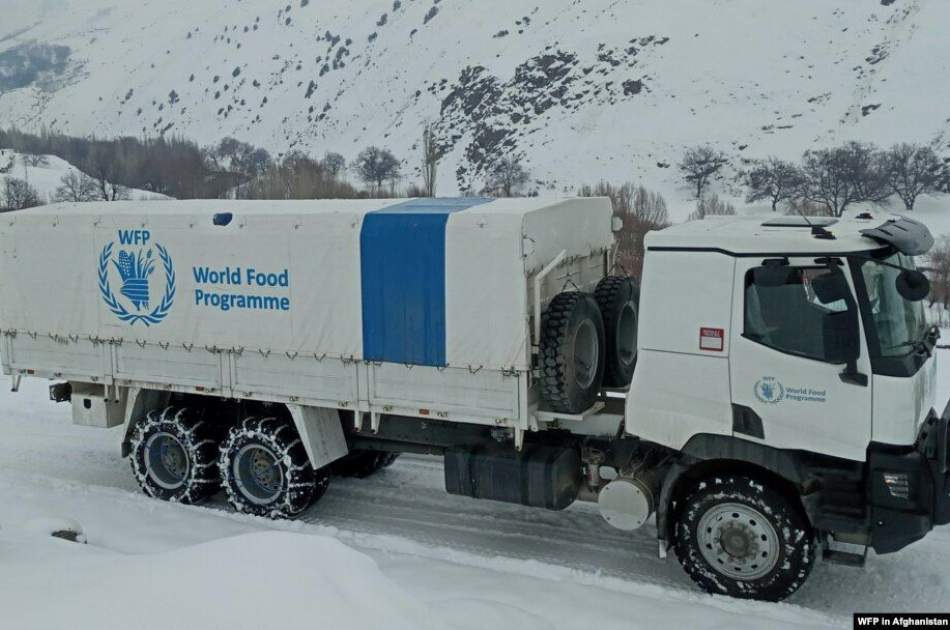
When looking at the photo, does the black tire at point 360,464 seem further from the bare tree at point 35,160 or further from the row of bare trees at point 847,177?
the bare tree at point 35,160

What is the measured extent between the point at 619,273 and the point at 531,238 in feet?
8.02

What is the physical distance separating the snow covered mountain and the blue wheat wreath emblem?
66543 mm

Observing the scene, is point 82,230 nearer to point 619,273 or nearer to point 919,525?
point 619,273

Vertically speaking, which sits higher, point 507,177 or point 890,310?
point 507,177

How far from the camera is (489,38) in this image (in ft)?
359

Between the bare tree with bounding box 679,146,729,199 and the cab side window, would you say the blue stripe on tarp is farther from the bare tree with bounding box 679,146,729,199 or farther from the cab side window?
the bare tree with bounding box 679,146,729,199

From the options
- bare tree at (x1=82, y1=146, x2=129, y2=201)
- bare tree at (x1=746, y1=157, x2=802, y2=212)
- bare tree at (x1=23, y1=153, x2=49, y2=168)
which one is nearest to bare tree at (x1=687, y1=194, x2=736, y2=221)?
bare tree at (x1=746, y1=157, x2=802, y2=212)

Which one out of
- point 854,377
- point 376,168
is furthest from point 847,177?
point 854,377

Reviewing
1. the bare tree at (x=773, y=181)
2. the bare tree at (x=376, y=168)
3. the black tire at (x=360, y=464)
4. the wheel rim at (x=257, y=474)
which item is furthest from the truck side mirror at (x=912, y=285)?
the bare tree at (x=376, y=168)

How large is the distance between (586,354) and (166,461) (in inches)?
190

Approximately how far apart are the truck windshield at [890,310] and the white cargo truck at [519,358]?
0.9 inches

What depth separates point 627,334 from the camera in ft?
28.6

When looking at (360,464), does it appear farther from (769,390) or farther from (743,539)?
(769,390)

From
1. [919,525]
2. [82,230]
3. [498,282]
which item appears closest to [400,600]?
[498,282]
